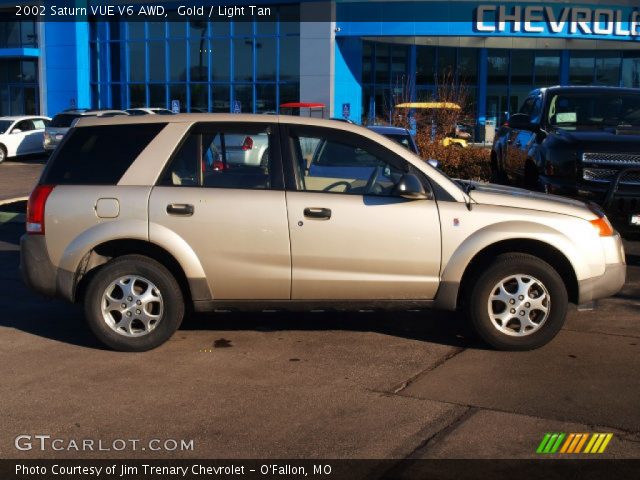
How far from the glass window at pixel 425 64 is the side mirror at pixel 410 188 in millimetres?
33961

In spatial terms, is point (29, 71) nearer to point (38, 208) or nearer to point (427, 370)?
point (38, 208)

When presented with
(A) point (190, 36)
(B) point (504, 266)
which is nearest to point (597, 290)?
(B) point (504, 266)

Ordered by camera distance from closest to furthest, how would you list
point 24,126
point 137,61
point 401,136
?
point 401,136, point 24,126, point 137,61

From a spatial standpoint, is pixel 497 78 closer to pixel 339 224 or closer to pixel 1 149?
pixel 1 149

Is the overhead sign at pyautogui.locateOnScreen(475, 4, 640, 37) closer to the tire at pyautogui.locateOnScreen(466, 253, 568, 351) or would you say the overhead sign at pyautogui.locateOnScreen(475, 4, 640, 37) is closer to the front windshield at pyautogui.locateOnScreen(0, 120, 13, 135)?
the front windshield at pyautogui.locateOnScreen(0, 120, 13, 135)

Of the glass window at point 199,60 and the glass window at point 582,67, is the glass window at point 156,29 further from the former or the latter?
the glass window at point 582,67

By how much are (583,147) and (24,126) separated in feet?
76.3

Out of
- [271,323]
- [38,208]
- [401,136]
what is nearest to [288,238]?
[271,323]

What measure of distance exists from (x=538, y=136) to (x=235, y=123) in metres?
5.31

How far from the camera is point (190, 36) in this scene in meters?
37.5

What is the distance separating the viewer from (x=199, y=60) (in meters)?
37.5

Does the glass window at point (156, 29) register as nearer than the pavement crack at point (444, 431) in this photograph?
No

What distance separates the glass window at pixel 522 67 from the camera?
39.4 m

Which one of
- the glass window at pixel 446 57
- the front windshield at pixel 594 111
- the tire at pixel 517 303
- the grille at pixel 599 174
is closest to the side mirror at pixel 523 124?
the front windshield at pixel 594 111
